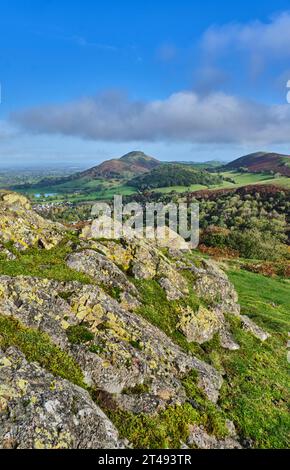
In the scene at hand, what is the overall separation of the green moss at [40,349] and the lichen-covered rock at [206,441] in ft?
14.3

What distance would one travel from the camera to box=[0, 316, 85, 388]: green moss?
469 inches

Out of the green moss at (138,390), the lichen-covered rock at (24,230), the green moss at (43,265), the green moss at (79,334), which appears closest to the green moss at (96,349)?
the green moss at (79,334)

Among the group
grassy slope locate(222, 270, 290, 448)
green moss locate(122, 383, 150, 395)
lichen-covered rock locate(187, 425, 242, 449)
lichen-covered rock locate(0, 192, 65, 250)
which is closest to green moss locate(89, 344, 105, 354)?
green moss locate(122, 383, 150, 395)

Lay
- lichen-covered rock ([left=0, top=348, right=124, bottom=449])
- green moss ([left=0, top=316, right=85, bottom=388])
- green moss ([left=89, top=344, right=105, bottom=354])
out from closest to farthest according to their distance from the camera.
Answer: lichen-covered rock ([left=0, top=348, right=124, bottom=449]) → green moss ([left=0, top=316, right=85, bottom=388]) → green moss ([left=89, top=344, right=105, bottom=354])

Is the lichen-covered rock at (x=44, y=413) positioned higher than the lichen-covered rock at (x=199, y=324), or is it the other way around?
the lichen-covered rock at (x=44, y=413)

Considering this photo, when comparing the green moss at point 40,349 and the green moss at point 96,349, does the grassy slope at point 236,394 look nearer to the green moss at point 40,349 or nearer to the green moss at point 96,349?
the green moss at point 40,349

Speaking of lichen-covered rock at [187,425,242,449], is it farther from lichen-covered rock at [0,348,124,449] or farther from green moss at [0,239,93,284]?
green moss at [0,239,93,284]

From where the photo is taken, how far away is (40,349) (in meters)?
12.4

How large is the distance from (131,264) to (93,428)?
40.3ft

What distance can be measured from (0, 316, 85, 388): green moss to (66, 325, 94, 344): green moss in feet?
2.57

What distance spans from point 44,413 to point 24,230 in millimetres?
12427

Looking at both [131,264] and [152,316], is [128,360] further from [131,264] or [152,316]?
[131,264]

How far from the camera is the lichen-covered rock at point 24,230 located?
19422 mm

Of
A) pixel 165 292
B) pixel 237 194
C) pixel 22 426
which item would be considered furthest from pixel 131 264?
pixel 237 194
